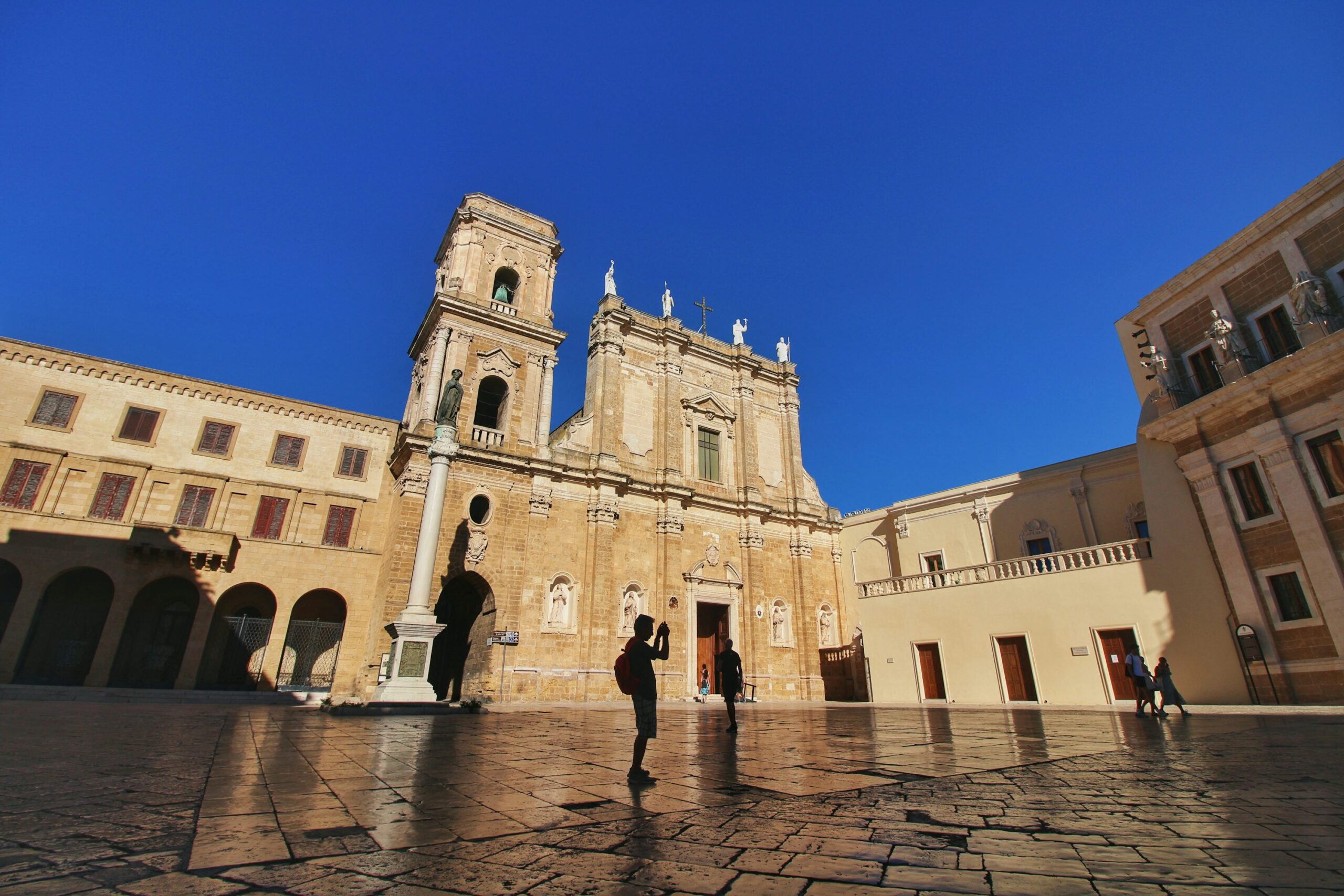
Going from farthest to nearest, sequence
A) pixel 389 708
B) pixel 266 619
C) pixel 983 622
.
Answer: pixel 266 619
pixel 983 622
pixel 389 708

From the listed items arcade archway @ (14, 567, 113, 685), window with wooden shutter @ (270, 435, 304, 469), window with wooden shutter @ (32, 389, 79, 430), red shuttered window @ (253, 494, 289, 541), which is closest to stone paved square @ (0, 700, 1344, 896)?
red shuttered window @ (253, 494, 289, 541)

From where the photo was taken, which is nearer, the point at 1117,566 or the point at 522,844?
the point at 522,844

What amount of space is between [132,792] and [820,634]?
23999 millimetres

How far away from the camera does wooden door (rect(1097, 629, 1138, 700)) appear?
1516 centimetres

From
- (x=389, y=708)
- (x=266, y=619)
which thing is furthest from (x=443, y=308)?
(x=389, y=708)

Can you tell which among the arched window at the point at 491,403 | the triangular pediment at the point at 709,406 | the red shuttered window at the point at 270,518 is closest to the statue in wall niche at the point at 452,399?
the arched window at the point at 491,403

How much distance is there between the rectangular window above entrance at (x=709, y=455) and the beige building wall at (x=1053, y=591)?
25.7 feet

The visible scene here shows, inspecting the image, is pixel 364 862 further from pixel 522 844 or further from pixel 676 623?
pixel 676 623

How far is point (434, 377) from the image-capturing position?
20.7 meters

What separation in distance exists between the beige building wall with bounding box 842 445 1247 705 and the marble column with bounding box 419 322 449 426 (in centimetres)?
1569

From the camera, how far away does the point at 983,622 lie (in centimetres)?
1772

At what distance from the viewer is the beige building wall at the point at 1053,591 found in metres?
14.7

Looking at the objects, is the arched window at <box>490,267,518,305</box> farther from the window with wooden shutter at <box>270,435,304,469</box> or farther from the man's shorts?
the man's shorts

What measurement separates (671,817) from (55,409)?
25642mm
